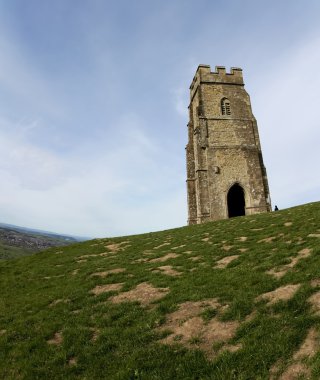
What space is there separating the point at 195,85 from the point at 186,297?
38.9 metres

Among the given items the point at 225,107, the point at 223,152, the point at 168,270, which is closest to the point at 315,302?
the point at 168,270

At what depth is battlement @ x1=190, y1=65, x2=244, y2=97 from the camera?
141 feet

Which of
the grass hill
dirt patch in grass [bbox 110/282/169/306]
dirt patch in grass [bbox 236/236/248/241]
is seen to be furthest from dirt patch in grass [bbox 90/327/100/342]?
dirt patch in grass [bbox 236/236/248/241]

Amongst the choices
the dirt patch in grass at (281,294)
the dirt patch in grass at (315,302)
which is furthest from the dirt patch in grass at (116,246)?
the dirt patch in grass at (315,302)

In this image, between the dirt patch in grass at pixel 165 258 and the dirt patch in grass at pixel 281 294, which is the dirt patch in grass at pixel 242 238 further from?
the dirt patch in grass at pixel 281 294

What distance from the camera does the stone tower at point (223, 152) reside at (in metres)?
39.2

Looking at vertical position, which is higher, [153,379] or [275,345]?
[275,345]

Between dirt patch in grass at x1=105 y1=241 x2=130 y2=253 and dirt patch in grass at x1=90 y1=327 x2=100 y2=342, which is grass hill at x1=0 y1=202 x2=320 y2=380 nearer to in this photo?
dirt patch in grass at x1=90 y1=327 x2=100 y2=342

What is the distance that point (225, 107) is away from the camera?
1676 inches

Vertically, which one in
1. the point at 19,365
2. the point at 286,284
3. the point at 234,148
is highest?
the point at 234,148

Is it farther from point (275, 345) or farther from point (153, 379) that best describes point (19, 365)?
point (275, 345)

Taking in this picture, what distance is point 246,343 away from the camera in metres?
8.16

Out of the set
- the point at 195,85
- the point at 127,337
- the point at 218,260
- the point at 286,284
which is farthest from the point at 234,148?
the point at 127,337

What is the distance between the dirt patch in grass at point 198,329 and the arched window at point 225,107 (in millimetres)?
35055
